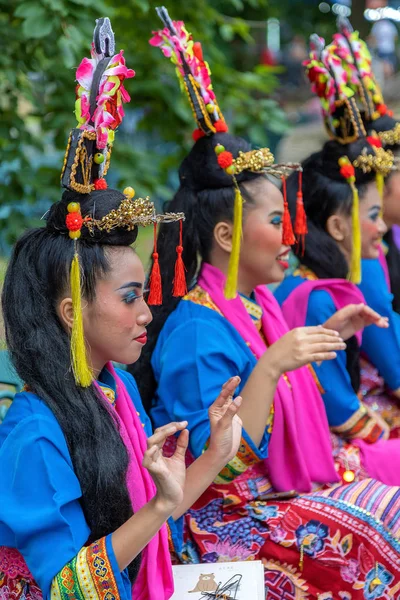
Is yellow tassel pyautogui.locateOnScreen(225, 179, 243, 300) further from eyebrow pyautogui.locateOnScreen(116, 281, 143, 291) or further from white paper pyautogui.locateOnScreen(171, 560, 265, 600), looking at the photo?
white paper pyautogui.locateOnScreen(171, 560, 265, 600)

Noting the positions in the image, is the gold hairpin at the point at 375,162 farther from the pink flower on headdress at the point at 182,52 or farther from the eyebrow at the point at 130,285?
the eyebrow at the point at 130,285

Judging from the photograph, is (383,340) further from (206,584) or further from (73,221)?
(73,221)

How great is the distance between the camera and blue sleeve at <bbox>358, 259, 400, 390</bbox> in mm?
3744

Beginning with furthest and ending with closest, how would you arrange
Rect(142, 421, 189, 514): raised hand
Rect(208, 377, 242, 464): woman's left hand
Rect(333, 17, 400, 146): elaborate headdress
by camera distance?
Rect(333, 17, 400, 146): elaborate headdress
Rect(208, 377, 242, 464): woman's left hand
Rect(142, 421, 189, 514): raised hand

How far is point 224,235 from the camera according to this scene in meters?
3.05

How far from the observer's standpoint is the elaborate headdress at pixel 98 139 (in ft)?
7.24

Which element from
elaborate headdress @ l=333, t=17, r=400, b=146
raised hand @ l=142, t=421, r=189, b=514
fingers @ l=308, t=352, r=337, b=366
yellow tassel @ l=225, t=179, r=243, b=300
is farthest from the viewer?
elaborate headdress @ l=333, t=17, r=400, b=146

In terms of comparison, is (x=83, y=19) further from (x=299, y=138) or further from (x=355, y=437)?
(x=299, y=138)

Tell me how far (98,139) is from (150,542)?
1.06 m

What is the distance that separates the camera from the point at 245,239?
3.06m

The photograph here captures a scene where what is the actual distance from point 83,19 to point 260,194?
1106 mm

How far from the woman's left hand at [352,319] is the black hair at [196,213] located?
1.71 feet

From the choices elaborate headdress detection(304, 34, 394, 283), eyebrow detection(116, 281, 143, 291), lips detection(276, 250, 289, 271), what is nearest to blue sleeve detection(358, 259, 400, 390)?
elaborate headdress detection(304, 34, 394, 283)

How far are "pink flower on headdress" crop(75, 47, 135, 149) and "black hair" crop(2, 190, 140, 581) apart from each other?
0.60ft
